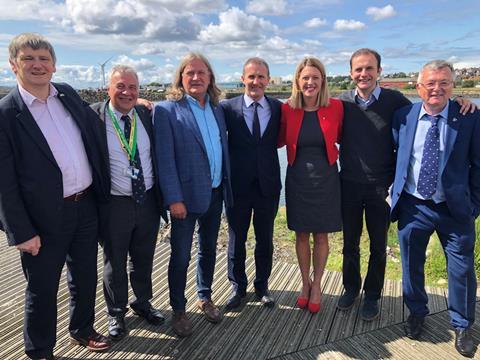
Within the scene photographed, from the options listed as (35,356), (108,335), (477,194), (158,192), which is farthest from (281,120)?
(35,356)

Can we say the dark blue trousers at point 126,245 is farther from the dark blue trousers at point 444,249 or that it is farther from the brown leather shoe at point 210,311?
the dark blue trousers at point 444,249

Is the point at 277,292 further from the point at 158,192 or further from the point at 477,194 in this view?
the point at 477,194

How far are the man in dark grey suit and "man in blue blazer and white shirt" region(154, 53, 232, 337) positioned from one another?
1.81 feet

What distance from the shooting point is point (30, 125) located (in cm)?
271

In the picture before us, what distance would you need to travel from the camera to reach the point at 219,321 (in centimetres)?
387

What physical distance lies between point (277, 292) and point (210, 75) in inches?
101

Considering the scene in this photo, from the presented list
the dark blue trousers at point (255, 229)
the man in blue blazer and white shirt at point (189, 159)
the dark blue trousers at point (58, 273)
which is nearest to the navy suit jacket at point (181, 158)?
the man in blue blazer and white shirt at point (189, 159)

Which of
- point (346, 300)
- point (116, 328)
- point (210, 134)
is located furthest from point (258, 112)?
point (116, 328)

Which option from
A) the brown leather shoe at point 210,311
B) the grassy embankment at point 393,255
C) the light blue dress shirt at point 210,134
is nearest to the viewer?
the light blue dress shirt at point 210,134

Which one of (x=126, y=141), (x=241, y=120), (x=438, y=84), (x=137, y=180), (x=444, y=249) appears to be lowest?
(x=444, y=249)

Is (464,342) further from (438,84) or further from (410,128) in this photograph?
(438,84)

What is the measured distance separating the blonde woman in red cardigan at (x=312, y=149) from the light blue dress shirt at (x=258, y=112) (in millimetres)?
190

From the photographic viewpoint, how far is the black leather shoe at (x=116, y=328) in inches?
140

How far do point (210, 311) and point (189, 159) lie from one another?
1.60 meters
